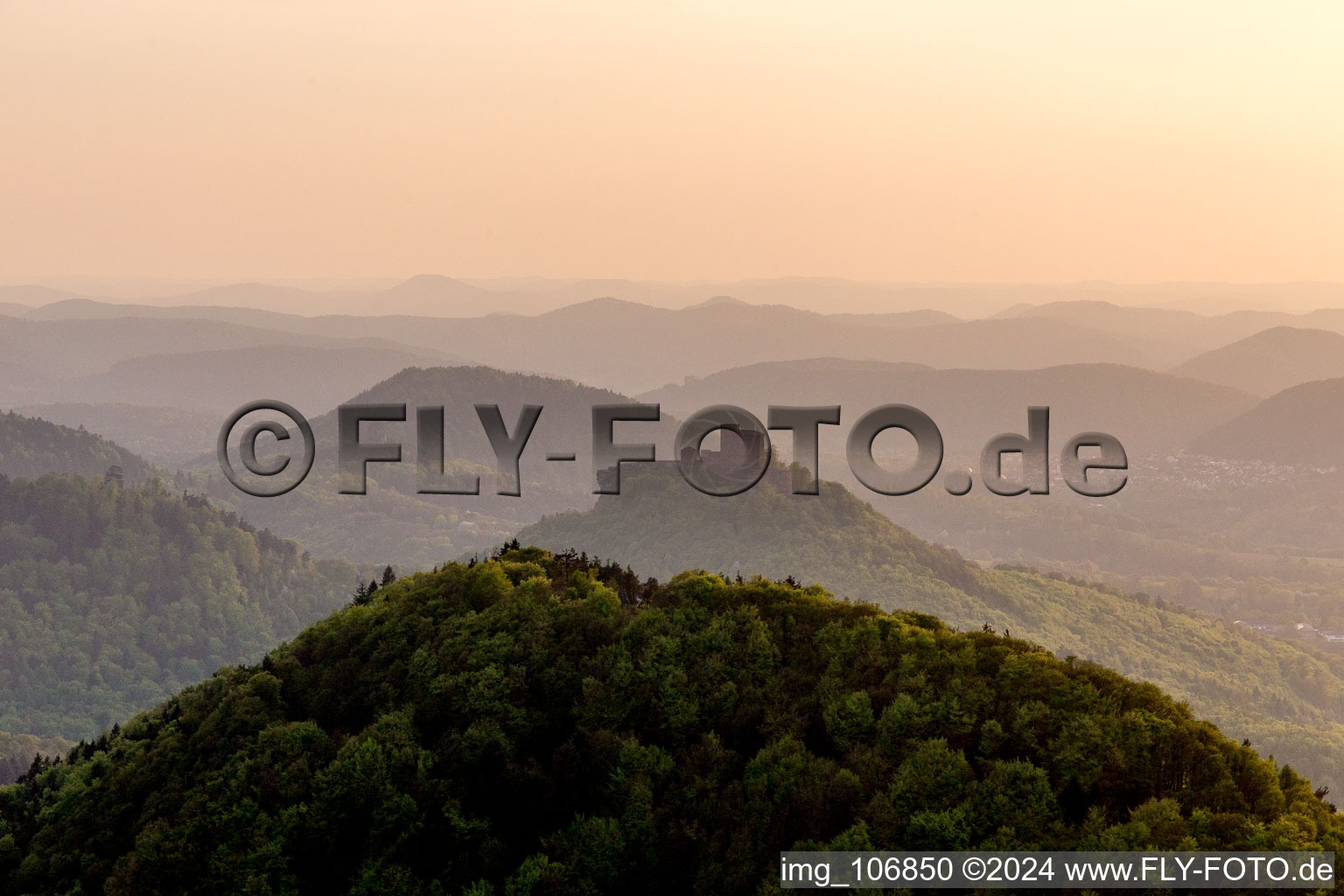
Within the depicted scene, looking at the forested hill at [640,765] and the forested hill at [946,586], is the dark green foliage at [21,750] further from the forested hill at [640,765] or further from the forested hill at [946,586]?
the forested hill at [640,765]

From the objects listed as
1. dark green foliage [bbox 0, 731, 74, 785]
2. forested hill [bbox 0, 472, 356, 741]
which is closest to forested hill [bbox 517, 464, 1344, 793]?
forested hill [bbox 0, 472, 356, 741]

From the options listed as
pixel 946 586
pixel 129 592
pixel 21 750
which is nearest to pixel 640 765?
pixel 21 750

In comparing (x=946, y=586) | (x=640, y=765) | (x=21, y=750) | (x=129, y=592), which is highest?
(x=640, y=765)

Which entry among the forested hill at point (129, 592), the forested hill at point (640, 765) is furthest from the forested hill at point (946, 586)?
the forested hill at point (640, 765)

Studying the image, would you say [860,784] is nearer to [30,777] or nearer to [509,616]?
[509,616]

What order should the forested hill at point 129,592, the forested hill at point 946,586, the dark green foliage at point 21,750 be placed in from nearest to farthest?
the dark green foliage at point 21,750 < the forested hill at point 946,586 < the forested hill at point 129,592

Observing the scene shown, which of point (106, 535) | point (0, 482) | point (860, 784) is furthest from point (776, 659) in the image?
point (0, 482)

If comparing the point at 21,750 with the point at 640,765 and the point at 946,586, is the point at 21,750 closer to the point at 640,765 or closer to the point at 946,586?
the point at 946,586
